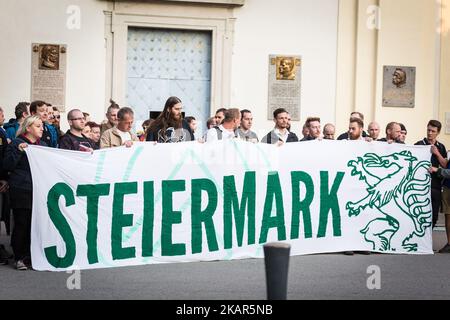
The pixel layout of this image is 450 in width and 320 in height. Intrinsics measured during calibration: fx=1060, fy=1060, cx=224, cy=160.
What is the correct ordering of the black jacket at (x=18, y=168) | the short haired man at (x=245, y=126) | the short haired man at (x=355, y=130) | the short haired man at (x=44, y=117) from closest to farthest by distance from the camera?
the black jacket at (x=18, y=168) → the short haired man at (x=44, y=117) → the short haired man at (x=355, y=130) → the short haired man at (x=245, y=126)

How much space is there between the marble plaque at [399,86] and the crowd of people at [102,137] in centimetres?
716

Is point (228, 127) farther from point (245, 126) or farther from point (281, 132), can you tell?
point (245, 126)

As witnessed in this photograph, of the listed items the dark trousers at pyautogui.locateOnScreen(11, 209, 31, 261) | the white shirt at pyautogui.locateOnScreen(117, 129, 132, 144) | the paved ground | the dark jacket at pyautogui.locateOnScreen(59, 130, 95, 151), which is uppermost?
the white shirt at pyautogui.locateOnScreen(117, 129, 132, 144)

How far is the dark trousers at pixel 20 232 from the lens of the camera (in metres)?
12.4

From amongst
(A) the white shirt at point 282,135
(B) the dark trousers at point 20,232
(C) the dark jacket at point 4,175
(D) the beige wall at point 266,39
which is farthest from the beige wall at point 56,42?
(B) the dark trousers at point 20,232

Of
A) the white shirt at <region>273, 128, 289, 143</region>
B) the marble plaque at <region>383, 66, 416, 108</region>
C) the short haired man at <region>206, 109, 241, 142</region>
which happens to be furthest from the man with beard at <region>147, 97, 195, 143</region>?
the marble plaque at <region>383, 66, 416, 108</region>

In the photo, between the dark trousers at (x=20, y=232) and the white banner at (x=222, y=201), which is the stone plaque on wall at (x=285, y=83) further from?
the dark trousers at (x=20, y=232)

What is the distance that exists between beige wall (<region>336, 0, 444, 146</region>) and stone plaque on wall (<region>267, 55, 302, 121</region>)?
980mm

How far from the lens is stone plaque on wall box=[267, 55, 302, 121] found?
2359 cm

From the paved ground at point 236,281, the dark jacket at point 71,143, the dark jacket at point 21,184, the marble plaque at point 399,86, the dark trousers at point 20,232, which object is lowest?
the paved ground at point 236,281

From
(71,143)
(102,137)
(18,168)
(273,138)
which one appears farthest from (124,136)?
(273,138)

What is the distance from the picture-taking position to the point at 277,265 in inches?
242

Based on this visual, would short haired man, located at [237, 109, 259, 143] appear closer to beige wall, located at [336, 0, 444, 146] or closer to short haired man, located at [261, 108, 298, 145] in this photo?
short haired man, located at [261, 108, 298, 145]

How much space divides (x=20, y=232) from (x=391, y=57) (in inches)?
519
